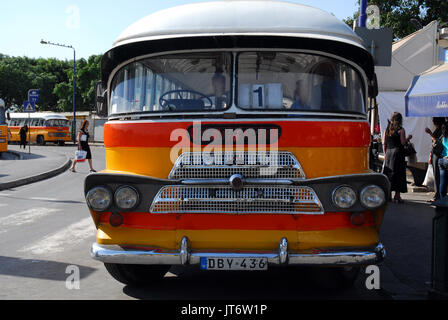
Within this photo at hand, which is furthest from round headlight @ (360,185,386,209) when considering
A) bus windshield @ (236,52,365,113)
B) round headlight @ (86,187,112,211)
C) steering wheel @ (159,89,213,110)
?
round headlight @ (86,187,112,211)

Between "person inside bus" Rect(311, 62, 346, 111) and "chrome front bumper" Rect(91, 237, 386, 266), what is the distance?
1287 millimetres

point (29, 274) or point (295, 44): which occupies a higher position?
point (295, 44)

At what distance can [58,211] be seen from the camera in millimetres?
10000

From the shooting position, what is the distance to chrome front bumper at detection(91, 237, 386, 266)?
422 centimetres

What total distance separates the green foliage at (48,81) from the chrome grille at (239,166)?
177 feet

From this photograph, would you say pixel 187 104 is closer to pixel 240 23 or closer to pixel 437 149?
pixel 240 23

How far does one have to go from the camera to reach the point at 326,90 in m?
4.91

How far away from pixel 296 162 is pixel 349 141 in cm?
58

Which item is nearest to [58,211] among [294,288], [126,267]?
[126,267]

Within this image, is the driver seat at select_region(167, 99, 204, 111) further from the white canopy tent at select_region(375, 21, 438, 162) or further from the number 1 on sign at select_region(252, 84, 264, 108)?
the white canopy tent at select_region(375, 21, 438, 162)

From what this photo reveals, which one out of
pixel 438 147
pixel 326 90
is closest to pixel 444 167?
pixel 438 147

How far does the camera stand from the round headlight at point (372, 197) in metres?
4.33

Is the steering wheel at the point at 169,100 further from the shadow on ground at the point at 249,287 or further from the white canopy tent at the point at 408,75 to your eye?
the white canopy tent at the point at 408,75
